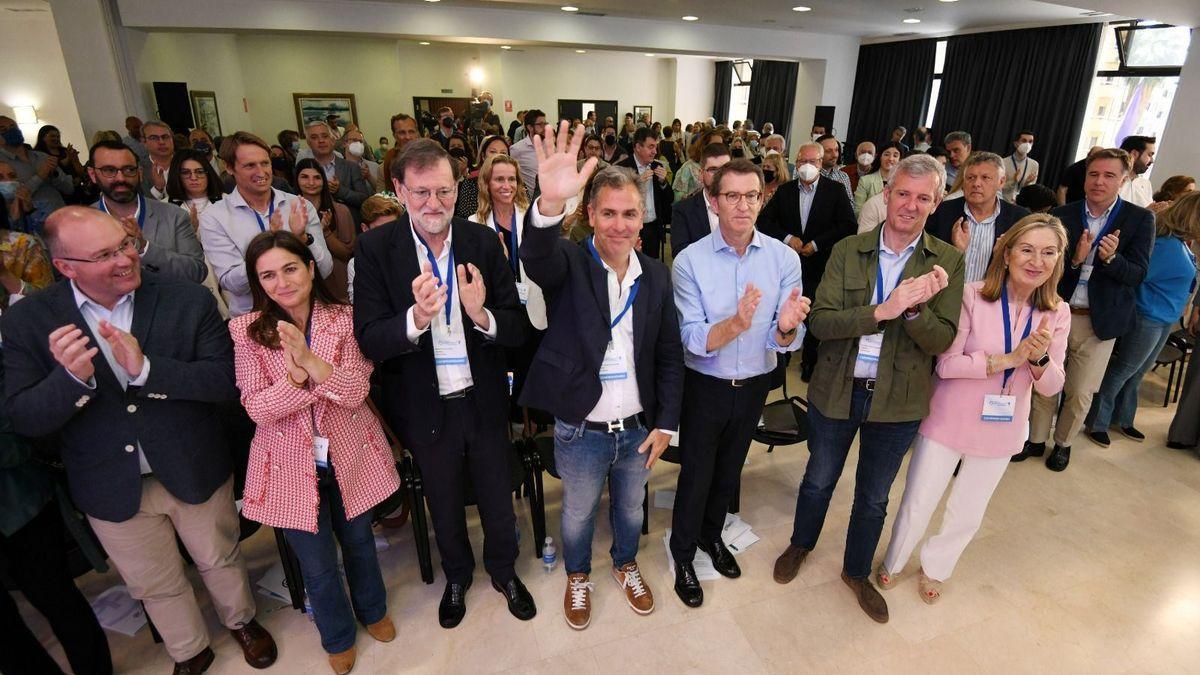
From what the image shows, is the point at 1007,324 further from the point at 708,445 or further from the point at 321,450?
the point at 321,450

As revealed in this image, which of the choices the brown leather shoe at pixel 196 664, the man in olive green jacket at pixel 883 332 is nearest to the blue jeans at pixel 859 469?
the man in olive green jacket at pixel 883 332

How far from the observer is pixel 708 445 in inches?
89.0

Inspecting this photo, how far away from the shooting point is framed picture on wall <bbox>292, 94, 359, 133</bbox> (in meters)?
11.9

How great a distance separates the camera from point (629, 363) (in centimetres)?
202

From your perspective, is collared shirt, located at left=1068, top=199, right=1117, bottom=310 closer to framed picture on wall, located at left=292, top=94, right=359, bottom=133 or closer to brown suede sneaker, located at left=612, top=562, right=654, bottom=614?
brown suede sneaker, located at left=612, top=562, right=654, bottom=614

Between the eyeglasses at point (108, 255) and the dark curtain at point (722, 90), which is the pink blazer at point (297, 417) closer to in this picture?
the eyeglasses at point (108, 255)

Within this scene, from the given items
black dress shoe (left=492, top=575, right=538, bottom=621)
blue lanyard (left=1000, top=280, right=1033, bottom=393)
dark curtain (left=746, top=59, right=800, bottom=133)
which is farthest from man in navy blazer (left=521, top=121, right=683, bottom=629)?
dark curtain (left=746, top=59, right=800, bottom=133)

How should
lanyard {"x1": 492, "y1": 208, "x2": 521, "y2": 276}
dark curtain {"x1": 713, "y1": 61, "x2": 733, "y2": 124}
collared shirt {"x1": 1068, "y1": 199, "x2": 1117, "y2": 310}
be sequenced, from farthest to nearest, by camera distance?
1. dark curtain {"x1": 713, "y1": 61, "x2": 733, "y2": 124}
2. collared shirt {"x1": 1068, "y1": 199, "x2": 1117, "y2": 310}
3. lanyard {"x1": 492, "y1": 208, "x2": 521, "y2": 276}

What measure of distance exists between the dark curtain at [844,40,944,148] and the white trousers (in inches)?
448

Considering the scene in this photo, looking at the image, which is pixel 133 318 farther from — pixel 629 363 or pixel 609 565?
pixel 609 565

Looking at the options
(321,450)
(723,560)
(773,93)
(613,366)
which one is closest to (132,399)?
(321,450)

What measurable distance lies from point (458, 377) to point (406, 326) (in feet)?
1.08

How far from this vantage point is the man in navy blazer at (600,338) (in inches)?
67.6

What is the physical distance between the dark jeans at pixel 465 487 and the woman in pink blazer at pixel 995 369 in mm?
1672
